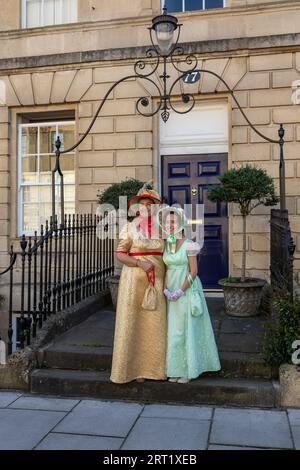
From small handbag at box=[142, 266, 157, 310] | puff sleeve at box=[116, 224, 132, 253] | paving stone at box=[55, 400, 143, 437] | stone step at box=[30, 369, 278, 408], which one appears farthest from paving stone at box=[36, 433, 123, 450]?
puff sleeve at box=[116, 224, 132, 253]

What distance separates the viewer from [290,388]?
4348 mm

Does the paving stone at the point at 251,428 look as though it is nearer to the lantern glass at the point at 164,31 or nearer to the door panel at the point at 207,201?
the door panel at the point at 207,201

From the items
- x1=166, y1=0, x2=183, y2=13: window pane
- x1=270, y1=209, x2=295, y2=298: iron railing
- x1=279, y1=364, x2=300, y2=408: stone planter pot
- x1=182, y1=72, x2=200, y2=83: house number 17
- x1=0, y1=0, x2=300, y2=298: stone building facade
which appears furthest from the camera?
x1=166, y1=0, x2=183, y2=13: window pane

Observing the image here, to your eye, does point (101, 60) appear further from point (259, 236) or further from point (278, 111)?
point (259, 236)

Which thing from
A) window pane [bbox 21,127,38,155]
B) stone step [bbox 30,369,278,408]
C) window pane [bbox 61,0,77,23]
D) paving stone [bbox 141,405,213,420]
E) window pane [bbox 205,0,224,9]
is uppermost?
window pane [bbox 61,0,77,23]

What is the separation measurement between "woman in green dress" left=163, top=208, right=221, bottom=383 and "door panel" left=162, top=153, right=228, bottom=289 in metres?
3.97

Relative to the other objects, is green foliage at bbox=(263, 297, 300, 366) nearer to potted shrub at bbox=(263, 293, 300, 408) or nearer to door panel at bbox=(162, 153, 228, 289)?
potted shrub at bbox=(263, 293, 300, 408)

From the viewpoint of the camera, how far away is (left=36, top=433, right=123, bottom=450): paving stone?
3.55 m

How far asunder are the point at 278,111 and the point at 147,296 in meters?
5.09

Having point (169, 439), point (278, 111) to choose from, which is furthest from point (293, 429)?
point (278, 111)

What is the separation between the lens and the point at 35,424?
13.2 ft

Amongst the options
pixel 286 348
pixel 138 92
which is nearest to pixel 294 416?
pixel 286 348

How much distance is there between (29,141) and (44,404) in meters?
6.47

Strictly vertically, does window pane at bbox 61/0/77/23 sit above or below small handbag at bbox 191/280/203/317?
above
